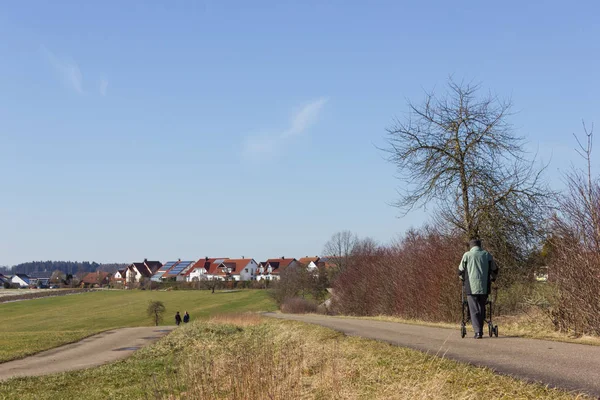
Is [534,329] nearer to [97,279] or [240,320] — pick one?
[240,320]

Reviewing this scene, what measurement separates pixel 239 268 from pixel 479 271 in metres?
160

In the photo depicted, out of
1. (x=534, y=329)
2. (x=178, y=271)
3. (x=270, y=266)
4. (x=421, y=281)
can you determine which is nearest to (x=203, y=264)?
(x=178, y=271)

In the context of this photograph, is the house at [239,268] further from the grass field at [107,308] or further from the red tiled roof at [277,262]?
the grass field at [107,308]

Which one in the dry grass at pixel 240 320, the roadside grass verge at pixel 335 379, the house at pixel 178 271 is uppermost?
the house at pixel 178 271

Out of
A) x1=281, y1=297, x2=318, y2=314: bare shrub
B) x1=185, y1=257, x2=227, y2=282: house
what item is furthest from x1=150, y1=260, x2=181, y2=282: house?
x1=281, y1=297, x2=318, y2=314: bare shrub

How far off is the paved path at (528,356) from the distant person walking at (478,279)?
19.2 inches

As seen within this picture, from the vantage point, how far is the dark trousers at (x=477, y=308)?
11664 millimetres

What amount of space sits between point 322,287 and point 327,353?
6916 centimetres

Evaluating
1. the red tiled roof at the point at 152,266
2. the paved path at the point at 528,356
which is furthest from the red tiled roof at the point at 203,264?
the paved path at the point at 528,356

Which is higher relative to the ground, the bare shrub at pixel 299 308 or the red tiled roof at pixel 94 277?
the red tiled roof at pixel 94 277

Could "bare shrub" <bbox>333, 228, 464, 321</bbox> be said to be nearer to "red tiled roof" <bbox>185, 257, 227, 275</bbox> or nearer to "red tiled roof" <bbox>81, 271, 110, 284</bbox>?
"red tiled roof" <bbox>185, 257, 227, 275</bbox>

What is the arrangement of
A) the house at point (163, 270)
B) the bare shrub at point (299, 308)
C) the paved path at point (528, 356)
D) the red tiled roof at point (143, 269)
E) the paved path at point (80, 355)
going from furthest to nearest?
the red tiled roof at point (143, 269), the house at point (163, 270), the bare shrub at point (299, 308), the paved path at point (80, 355), the paved path at point (528, 356)

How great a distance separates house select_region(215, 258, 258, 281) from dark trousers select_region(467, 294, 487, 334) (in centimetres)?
15578

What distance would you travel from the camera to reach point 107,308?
92.1 m
